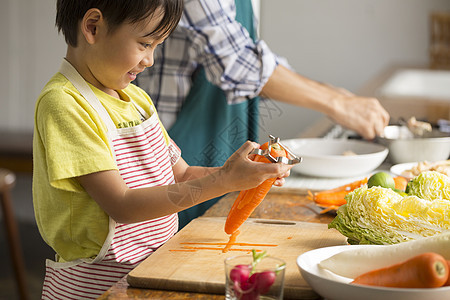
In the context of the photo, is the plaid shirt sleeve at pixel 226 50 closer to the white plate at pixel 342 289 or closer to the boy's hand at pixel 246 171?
the boy's hand at pixel 246 171

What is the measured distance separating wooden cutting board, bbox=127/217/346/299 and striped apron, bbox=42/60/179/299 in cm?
10

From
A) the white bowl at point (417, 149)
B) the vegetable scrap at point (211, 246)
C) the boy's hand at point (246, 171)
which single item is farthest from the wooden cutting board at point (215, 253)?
the white bowl at point (417, 149)

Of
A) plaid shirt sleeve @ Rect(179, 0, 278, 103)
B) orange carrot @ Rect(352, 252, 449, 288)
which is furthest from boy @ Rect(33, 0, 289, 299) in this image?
plaid shirt sleeve @ Rect(179, 0, 278, 103)

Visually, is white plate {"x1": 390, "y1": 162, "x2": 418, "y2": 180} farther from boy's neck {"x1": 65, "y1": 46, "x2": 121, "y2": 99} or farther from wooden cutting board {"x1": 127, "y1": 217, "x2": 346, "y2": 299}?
boy's neck {"x1": 65, "y1": 46, "x2": 121, "y2": 99}

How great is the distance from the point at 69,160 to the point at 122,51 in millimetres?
228

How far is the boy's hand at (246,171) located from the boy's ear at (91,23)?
1.16ft

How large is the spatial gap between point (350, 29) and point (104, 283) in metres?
6.33

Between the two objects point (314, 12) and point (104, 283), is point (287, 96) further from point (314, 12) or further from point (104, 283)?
point (314, 12)

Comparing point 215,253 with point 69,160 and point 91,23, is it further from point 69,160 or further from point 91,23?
point 91,23

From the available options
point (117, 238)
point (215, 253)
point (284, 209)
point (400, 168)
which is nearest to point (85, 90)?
point (117, 238)

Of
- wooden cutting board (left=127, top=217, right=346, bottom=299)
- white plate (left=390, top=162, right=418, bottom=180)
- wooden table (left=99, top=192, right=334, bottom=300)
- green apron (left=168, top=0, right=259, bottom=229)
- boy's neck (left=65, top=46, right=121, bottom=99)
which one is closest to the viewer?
wooden cutting board (left=127, top=217, right=346, bottom=299)

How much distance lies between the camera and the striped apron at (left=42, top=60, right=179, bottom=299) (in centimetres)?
124

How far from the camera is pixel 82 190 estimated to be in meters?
1.19

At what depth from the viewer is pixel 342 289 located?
89 cm
